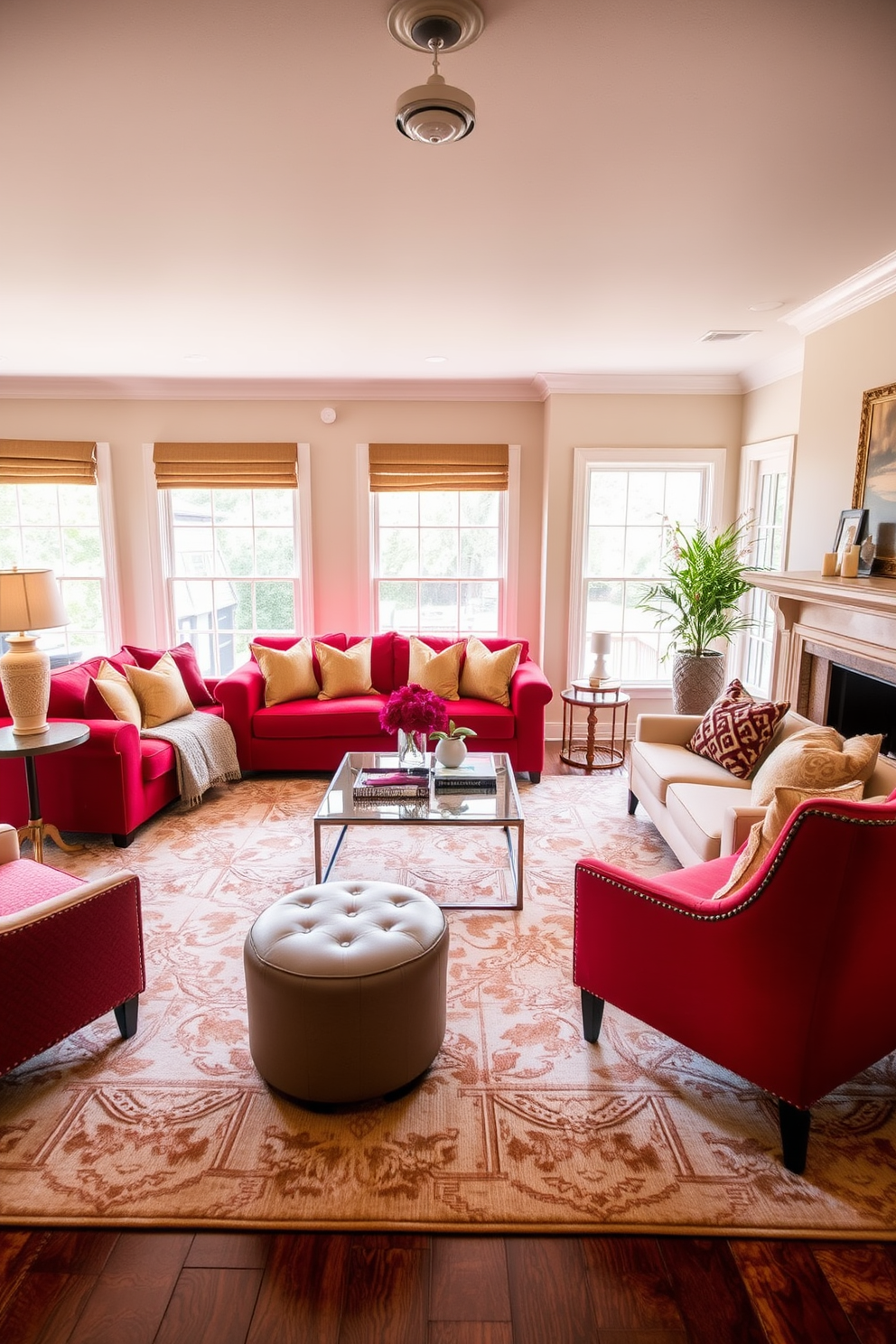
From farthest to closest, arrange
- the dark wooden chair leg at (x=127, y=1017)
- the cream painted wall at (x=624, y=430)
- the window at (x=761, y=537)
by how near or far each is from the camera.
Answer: the cream painted wall at (x=624, y=430) → the window at (x=761, y=537) → the dark wooden chair leg at (x=127, y=1017)

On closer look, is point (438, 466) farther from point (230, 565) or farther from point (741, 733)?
point (741, 733)

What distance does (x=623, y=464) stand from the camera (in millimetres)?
5574

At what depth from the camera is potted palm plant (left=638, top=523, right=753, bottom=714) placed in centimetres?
505

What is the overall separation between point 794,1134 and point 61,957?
1927mm

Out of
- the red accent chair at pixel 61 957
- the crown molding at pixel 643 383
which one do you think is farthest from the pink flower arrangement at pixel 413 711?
the crown molding at pixel 643 383

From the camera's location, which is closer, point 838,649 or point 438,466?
point 838,649

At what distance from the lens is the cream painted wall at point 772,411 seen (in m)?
4.69

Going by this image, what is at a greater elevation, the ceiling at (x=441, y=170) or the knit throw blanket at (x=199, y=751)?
the ceiling at (x=441, y=170)

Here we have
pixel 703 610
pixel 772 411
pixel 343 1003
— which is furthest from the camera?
pixel 703 610

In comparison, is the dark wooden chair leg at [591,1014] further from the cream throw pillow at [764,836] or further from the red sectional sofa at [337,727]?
the red sectional sofa at [337,727]

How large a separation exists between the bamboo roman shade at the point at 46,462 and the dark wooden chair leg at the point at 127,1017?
4.56m

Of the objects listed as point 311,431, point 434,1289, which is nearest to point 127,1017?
point 434,1289

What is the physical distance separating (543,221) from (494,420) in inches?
122

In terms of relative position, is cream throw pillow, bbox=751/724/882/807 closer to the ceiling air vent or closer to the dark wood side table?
the ceiling air vent
